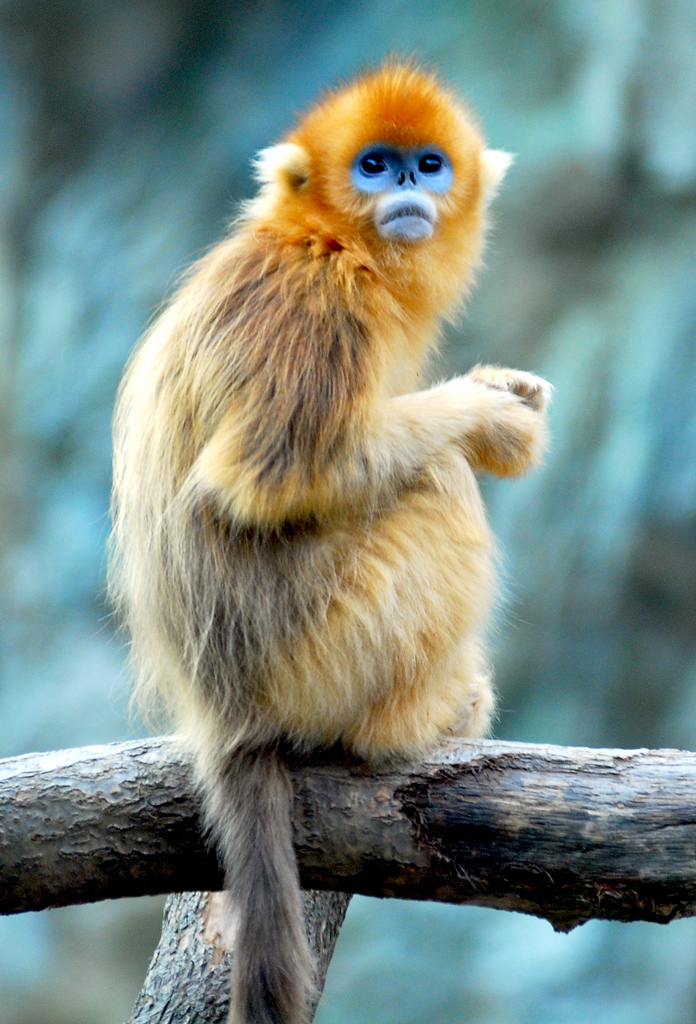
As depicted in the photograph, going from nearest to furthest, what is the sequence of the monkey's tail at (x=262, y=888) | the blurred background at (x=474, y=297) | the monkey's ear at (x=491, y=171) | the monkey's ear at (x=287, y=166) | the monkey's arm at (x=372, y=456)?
the monkey's tail at (x=262, y=888), the monkey's arm at (x=372, y=456), the monkey's ear at (x=287, y=166), the monkey's ear at (x=491, y=171), the blurred background at (x=474, y=297)

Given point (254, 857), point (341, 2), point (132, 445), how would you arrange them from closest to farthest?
point (254, 857)
point (132, 445)
point (341, 2)

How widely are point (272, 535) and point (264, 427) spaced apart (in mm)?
229

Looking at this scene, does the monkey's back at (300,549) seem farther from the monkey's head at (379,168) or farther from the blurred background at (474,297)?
the blurred background at (474,297)

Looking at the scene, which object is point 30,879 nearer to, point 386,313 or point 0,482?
point 386,313

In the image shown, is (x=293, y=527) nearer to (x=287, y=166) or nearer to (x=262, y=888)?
(x=262, y=888)

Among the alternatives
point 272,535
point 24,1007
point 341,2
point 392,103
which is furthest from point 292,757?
point 341,2

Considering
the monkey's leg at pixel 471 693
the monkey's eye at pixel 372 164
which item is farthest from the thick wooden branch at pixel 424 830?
the monkey's eye at pixel 372 164

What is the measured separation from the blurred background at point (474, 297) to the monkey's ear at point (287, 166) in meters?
2.69

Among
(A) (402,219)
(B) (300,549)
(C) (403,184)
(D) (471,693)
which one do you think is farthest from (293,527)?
(C) (403,184)

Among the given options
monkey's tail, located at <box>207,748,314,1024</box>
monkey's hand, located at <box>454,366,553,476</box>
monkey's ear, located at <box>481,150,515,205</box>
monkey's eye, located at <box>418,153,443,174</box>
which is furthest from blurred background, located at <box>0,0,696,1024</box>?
monkey's tail, located at <box>207,748,314,1024</box>

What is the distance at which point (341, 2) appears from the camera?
4.74m

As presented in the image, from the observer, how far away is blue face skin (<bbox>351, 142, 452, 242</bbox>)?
7.02 ft

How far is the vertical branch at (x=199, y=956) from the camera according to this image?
2105 mm

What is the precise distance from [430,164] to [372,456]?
814mm
